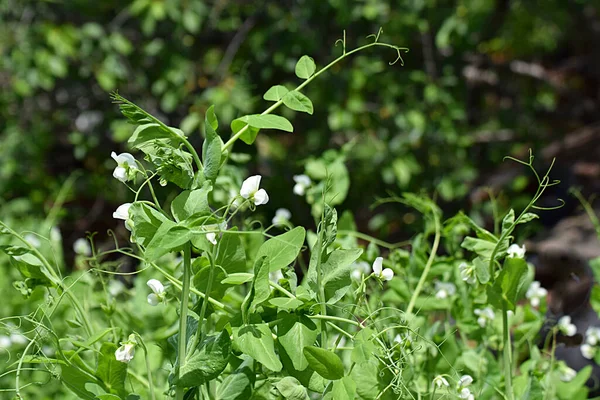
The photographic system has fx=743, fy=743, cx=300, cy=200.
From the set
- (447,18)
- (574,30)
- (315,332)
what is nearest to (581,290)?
(447,18)

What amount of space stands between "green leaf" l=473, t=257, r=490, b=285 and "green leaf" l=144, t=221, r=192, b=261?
1.13 ft

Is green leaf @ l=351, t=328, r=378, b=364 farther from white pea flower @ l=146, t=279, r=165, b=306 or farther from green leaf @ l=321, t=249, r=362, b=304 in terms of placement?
white pea flower @ l=146, t=279, r=165, b=306

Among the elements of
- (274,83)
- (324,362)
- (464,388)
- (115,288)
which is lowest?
(274,83)

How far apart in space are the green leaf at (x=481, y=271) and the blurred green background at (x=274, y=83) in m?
1.71

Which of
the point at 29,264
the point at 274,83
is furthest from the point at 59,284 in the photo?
the point at 274,83

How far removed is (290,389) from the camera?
699 mm

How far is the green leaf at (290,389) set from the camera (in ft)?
2.28

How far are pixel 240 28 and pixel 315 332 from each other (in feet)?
7.46

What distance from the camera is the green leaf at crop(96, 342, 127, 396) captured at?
0.77 meters

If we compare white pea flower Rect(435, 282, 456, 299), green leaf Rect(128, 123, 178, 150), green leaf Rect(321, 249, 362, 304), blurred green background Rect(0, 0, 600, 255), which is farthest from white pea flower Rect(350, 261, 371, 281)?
blurred green background Rect(0, 0, 600, 255)

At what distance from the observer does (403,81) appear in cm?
276

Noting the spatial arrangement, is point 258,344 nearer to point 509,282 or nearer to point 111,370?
point 111,370

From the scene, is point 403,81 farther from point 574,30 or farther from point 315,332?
point 315,332

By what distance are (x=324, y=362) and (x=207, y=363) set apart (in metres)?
0.11
